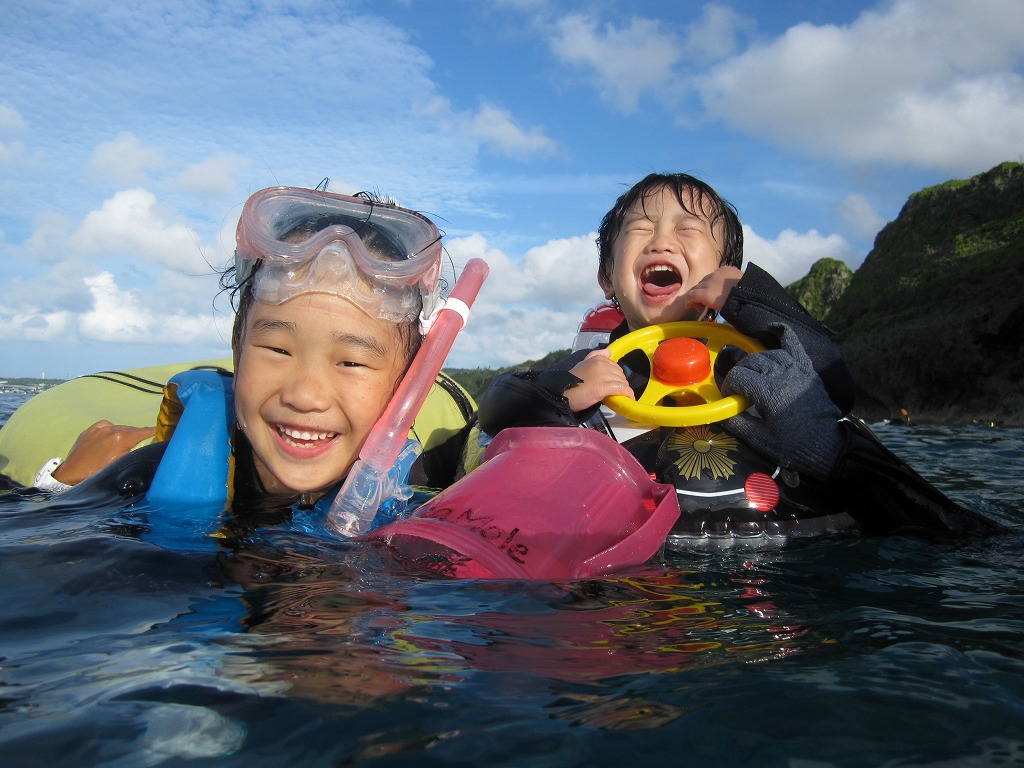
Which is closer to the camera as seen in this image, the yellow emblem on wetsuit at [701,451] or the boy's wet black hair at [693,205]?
the yellow emblem on wetsuit at [701,451]

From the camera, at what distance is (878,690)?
52.6 inches

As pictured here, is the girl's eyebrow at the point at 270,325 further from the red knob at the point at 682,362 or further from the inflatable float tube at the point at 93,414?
the inflatable float tube at the point at 93,414

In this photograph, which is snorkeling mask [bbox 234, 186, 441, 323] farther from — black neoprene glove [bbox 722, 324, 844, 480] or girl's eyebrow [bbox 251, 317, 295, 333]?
black neoprene glove [bbox 722, 324, 844, 480]

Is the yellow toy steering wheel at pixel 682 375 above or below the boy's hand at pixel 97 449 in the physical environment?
above

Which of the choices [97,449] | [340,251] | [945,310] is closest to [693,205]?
[340,251]

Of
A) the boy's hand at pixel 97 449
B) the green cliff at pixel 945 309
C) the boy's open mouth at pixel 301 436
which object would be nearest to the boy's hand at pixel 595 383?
the boy's open mouth at pixel 301 436

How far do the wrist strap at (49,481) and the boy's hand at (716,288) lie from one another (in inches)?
119

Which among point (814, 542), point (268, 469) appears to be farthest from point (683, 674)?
point (268, 469)

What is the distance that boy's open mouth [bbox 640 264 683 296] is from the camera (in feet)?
11.4

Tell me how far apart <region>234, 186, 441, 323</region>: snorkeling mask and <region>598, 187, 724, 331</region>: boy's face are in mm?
858

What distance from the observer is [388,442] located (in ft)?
9.34

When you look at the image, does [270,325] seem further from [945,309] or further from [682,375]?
[945,309]

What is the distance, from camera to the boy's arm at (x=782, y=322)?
3.01 meters

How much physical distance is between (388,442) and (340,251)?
0.76m
